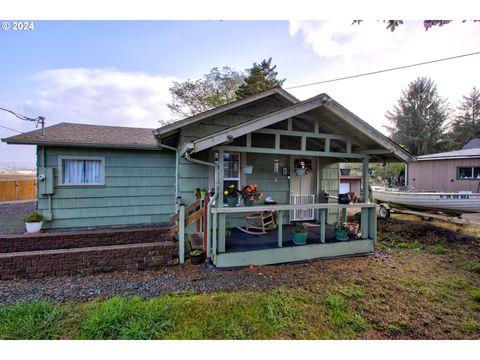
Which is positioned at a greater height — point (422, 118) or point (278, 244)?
point (422, 118)

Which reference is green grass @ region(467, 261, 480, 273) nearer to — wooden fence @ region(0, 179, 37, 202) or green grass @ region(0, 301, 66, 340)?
green grass @ region(0, 301, 66, 340)

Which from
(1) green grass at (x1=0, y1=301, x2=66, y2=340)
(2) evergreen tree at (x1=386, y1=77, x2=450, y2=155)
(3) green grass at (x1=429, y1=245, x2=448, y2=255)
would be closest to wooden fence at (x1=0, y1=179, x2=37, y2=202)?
(1) green grass at (x1=0, y1=301, x2=66, y2=340)

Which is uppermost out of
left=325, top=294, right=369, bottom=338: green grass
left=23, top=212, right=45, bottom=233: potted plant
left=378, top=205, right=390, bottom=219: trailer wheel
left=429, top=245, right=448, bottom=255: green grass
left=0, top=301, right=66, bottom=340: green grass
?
left=23, top=212, right=45, bottom=233: potted plant

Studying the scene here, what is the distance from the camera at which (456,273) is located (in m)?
4.14

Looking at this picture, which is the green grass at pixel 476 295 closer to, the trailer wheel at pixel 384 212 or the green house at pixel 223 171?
the green house at pixel 223 171

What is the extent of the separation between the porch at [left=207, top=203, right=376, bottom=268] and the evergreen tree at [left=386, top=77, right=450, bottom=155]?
31.3 m

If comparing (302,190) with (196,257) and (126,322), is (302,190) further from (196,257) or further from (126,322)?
(126,322)

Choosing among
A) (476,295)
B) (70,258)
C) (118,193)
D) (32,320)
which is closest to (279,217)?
(476,295)

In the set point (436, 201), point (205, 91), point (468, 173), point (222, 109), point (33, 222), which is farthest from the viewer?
point (205, 91)

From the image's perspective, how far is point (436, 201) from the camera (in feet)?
25.3

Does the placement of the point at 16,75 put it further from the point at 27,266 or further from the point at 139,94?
the point at 27,266

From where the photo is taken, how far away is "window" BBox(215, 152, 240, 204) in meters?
5.73

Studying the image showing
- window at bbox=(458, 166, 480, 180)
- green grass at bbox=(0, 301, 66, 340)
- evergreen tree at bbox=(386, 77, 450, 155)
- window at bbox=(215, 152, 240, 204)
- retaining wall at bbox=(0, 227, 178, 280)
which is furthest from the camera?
evergreen tree at bbox=(386, 77, 450, 155)

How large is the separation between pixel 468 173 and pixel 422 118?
2483cm
